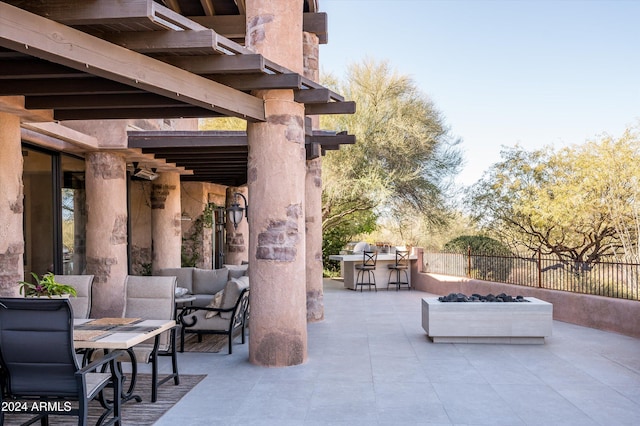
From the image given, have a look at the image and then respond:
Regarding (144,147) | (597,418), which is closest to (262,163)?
(144,147)

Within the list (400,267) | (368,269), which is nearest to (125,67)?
(368,269)

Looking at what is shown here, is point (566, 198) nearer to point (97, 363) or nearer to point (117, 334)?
point (117, 334)

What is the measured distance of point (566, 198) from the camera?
14.4 m

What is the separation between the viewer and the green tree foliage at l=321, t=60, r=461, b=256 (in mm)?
16594

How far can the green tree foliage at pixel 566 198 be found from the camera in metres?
13.6

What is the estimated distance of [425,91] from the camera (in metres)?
18.0

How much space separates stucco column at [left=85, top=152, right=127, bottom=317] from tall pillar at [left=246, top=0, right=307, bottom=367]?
12.0 ft

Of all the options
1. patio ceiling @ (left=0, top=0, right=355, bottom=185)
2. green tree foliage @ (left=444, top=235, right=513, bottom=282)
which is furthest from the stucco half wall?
patio ceiling @ (left=0, top=0, right=355, bottom=185)

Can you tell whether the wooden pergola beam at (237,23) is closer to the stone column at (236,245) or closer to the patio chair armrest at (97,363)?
the stone column at (236,245)

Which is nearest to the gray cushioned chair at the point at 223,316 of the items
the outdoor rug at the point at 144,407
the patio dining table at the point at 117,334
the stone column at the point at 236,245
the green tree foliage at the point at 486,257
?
the outdoor rug at the point at 144,407

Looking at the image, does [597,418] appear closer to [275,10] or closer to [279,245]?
[279,245]

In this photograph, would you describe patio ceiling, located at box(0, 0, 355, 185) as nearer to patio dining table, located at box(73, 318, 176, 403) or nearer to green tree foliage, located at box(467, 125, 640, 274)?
patio dining table, located at box(73, 318, 176, 403)

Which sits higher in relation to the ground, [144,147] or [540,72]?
[540,72]

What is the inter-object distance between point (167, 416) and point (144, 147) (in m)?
4.98
